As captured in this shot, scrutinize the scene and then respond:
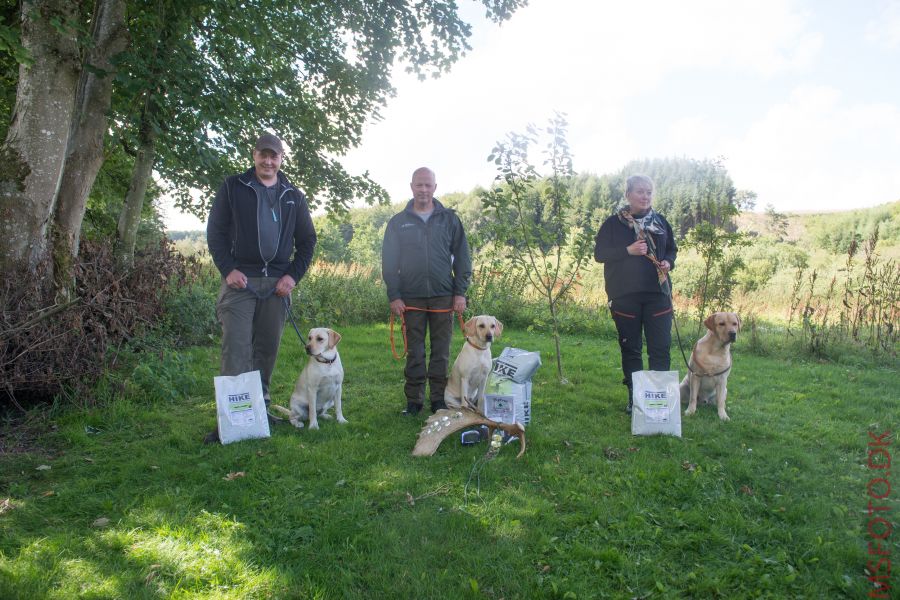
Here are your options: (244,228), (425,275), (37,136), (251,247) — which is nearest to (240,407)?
(251,247)

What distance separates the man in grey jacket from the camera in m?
4.34

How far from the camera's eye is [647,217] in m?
4.38

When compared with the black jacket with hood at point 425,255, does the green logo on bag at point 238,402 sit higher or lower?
lower

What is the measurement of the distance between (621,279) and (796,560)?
2.49 m

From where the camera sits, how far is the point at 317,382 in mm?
4207

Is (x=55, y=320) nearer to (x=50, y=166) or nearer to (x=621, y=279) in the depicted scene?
(x=50, y=166)

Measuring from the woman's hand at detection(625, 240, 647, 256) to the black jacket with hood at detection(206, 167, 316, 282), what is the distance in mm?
2743

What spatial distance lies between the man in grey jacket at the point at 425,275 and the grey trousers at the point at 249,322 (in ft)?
3.11

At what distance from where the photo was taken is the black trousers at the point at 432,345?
447 centimetres

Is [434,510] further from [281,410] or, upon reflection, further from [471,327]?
[281,410]

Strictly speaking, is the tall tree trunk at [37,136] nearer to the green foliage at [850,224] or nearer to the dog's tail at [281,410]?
the dog's tail at [281,410]

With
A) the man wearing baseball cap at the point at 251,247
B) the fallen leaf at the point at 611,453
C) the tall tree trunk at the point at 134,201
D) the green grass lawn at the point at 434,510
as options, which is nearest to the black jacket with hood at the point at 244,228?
the man wearing baseball cap at the point at 251,247

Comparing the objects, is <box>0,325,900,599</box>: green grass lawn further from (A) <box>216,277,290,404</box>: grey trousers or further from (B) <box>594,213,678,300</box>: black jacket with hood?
(B) <box>594,213,678,300</box>: black jacket with hood

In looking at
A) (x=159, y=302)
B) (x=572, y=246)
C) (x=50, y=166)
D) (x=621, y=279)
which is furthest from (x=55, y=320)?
(x=572, y=246)
